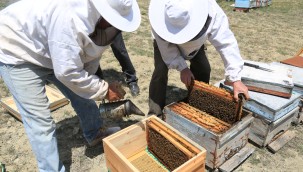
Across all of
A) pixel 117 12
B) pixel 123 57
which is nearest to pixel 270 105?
pixel 117 12

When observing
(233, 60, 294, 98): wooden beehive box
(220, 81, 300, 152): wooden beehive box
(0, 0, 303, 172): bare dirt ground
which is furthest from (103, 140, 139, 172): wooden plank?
(233, 60, 294, 98): wooden beehive box

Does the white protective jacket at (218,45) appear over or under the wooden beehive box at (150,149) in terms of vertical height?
over

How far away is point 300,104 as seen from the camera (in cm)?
311

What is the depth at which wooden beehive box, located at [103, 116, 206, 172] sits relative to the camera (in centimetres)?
211

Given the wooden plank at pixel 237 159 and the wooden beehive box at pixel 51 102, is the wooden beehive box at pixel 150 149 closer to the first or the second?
the wooden plank at pixel 237 159

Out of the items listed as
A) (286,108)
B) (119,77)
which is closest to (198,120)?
(286,108)

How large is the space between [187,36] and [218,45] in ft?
1.57

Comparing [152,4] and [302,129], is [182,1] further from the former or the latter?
[302,129]

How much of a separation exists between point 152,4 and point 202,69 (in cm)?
111

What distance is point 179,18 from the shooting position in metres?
2.31

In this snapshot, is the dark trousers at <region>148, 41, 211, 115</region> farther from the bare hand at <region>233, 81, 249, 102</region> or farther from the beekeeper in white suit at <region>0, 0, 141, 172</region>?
the beekeeper in white suit at <region>0, 0, 141, 172</region>

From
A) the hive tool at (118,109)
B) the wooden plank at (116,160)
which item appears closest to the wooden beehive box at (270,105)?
the hive tool at (118,109)

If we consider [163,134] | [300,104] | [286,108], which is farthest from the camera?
[300,104]

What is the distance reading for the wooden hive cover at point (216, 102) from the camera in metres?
2.54
